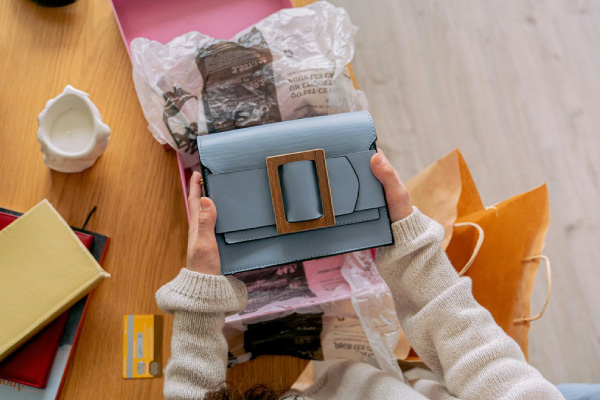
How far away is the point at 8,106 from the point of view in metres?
0.80

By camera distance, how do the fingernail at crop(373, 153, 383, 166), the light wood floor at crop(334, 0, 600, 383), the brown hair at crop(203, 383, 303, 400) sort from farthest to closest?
the light wood floor at crop(334, 0, 600, 383)
the fingernail at crop(373, 153, 383, 166)
the brown hair at crop(203, 383, 303, 400)

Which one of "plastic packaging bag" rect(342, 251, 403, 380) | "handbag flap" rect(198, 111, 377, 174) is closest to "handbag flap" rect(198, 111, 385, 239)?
"handbag flap" rect(198, 111, 377, 174)

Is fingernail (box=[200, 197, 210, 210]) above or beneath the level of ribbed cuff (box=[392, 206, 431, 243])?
above

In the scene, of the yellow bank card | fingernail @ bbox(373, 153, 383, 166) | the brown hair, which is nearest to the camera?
the brown hair

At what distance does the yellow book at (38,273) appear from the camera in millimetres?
682

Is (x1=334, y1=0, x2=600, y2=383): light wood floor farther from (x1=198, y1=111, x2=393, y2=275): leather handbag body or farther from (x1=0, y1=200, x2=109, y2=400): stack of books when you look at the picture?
(x1=0, y1=200, x2=109, y2=400): stack of books

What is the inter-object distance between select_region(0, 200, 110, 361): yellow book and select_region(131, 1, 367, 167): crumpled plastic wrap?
8.4 inches

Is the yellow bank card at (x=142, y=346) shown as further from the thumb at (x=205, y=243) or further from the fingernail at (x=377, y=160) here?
the fingernail at (x=377, y=160)

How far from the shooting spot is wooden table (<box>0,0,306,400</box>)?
29.7 inches

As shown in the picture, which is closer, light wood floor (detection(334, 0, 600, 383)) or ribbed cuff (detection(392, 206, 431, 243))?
ribbed cuff (detection(392, 206, 431, 243))

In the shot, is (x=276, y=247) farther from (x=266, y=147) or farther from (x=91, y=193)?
(x=91, y=193)

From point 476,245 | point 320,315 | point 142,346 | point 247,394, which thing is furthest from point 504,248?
point 142,346

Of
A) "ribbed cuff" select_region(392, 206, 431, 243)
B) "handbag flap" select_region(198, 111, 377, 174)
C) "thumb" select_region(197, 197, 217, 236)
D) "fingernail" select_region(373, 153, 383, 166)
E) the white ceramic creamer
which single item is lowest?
"ribbed cuff" select_region(392, 206, 431, 243)

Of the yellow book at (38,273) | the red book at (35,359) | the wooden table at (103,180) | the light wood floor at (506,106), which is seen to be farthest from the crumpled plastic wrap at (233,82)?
the light wood floor at (506,106)
